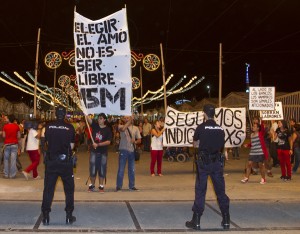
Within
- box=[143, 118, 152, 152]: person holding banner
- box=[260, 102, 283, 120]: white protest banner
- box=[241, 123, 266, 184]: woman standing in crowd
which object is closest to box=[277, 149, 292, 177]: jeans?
box=[241, 123, 266, 184]: woman standing in crowd

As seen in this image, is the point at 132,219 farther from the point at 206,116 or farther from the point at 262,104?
the point at 262,104

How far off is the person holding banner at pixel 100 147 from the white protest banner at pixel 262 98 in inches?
288

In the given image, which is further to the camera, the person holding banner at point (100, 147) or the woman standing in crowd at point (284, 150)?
the woman standing in crowd at point (284, 150)

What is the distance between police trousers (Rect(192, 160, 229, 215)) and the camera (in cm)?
723

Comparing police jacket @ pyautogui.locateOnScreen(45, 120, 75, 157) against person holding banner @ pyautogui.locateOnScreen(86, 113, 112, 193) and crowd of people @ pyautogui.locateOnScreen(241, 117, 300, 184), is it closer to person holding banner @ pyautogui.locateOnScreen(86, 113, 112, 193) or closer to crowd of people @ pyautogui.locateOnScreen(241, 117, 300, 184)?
person holding banner @ pyautogui.locateOnScreen(86, 113, 112, 193)

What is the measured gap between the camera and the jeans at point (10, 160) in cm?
1313

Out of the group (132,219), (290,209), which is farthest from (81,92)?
(290,209)

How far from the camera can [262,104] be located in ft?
54.5

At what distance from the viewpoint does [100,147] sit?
10766 mm

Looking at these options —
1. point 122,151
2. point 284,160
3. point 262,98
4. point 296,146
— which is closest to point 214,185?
point 122,151

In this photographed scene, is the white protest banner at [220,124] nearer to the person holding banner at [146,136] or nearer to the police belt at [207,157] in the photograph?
the police belt at [207,157]

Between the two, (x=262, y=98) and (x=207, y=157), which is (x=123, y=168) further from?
(x=262, y=98)

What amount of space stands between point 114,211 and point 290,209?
321cm

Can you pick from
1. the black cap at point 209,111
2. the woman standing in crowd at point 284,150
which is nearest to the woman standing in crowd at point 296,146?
the woman standing in crowd at point 284,150
